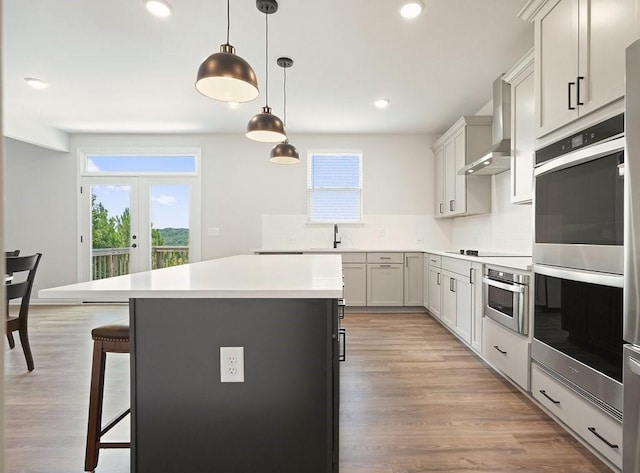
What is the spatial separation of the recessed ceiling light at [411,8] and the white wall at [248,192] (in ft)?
9.72

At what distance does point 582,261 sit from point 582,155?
529 mm

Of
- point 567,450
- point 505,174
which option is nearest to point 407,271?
point 505,174

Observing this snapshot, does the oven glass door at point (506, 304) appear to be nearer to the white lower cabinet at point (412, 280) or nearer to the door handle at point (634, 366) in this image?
the door handle at point (634, 366)

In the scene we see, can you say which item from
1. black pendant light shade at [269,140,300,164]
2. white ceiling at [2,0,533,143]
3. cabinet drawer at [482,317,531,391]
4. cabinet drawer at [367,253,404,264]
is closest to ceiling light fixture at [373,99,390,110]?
white ceiling at [2,0,533,143]

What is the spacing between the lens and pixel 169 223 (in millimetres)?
5594

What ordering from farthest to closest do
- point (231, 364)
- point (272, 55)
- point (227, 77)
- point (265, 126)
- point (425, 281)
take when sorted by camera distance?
Result: point (425, 281), point (272, 55), point (265, 126), point (227, 77), point (231, 364)

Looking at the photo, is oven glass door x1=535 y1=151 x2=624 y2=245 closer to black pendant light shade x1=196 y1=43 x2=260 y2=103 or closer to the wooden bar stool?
black pendant light shade x1=196 y1=43 x2=260 y2=103

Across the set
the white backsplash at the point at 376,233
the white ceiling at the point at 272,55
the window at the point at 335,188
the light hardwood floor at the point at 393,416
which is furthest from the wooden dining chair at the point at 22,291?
the window at the point at 335,188

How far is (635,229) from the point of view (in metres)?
1.42

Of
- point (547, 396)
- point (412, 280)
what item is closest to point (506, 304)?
point (547, 396)

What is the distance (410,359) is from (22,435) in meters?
2.72

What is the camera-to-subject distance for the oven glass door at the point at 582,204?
1.58 meters

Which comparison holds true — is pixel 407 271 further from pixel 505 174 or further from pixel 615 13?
pixel 615 13

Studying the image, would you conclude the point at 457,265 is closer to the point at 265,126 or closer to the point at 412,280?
the point at 412,280
